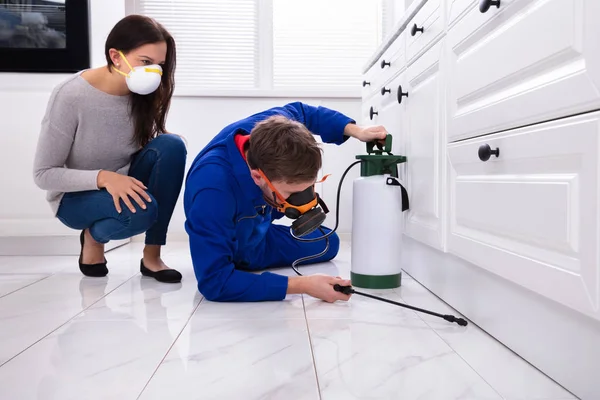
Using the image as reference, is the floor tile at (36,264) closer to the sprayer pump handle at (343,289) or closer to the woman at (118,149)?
the woman at (118,149)

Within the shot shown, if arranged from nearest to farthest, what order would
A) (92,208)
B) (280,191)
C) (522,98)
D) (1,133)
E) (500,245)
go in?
(522,98), (500,245), (280,191), (92,208), (1,133)

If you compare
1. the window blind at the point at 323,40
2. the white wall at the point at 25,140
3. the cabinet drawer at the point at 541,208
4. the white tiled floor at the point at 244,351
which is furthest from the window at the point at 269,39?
the cabinet drawer at the point at 541,208

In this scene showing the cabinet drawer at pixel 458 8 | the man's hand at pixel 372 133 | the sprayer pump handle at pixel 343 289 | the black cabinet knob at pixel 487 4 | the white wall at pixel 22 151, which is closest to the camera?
the black cabinet knob at pixel 487 4

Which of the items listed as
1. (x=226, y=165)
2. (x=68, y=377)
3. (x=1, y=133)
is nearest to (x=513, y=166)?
(x=226, y=165)

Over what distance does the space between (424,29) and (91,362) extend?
3.97 ft

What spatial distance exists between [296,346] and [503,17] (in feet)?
2.46

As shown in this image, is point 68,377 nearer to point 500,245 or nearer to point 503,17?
point 500,245

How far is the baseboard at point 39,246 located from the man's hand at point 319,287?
1501mm

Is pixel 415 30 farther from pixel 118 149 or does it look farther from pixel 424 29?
pixel 118 149

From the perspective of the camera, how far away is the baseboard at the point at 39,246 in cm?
253

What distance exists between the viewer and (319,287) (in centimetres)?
141

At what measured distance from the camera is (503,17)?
3.31 ft

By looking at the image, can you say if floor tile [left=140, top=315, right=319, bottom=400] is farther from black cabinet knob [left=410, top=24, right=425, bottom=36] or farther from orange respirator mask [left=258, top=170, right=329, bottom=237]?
black cabinet knob [left=410, top=24, right=425, bottom=36]

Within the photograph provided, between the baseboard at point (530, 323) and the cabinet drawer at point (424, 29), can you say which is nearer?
the baseboard at point (530, 323)
